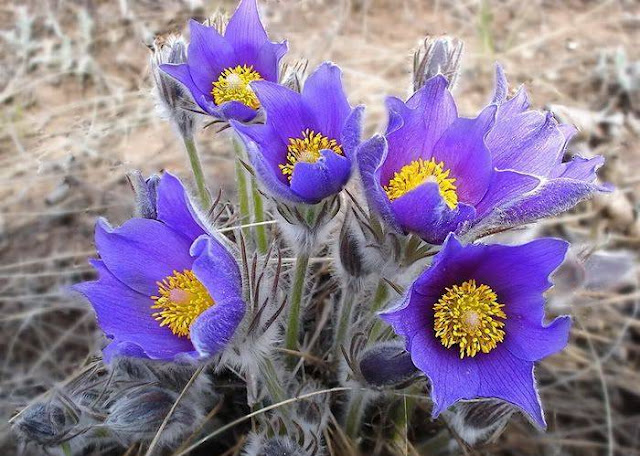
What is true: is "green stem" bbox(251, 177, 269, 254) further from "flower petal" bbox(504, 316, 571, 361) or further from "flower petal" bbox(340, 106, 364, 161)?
"flower petal" bbox(504, 316, 571, 361)

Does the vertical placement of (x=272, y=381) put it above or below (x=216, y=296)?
below

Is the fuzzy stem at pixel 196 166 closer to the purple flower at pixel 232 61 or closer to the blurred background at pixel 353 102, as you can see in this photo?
the purple flower at pixel 232 61

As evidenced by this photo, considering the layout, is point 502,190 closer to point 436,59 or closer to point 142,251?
point 436,59

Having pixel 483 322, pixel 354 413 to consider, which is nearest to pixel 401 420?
pixel 354 413

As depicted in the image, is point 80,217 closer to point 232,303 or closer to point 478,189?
point 232,303

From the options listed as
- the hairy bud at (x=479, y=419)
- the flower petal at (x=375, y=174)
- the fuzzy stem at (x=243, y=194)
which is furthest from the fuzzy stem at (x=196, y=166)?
the hairy bud at (x=479, y=419)

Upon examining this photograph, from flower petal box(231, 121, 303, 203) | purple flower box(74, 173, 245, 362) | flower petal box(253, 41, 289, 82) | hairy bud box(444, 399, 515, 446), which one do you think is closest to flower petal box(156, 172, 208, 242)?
purple flower box(74, 173, 245, 362)

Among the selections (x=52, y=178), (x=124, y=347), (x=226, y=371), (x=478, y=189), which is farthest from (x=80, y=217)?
(x=478, y=189)
